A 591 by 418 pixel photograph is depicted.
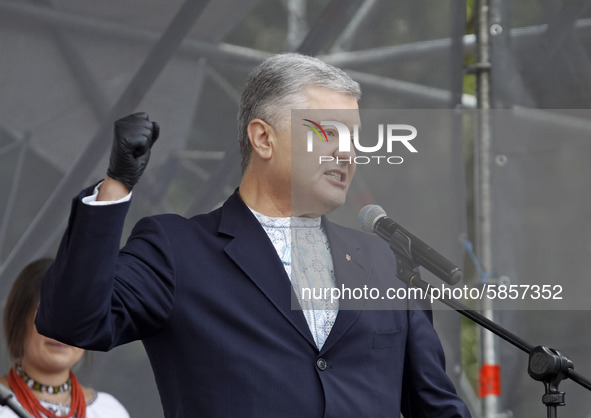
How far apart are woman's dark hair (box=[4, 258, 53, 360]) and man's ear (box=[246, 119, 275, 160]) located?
1109 mm

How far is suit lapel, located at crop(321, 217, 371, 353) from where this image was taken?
69.3 inches

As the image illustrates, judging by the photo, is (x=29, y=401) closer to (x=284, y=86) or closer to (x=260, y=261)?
(x=260, y=261)

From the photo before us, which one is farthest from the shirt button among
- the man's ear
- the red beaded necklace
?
the red beaded necklace

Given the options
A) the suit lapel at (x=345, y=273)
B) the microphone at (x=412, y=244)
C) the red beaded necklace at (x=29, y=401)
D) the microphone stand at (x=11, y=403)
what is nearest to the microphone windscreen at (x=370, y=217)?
the microphone at (x=412, y=244)

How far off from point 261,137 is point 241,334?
46cm

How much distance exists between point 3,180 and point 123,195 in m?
1.49

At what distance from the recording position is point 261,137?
1946 millimetres

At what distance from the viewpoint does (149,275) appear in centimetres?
170

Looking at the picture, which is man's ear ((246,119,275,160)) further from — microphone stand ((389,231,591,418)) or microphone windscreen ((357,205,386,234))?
microphone stand ((389,231,591,418))

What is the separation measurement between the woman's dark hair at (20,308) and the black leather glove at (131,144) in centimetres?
139

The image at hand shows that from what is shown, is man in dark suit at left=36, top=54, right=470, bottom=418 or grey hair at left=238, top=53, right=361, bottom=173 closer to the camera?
man in dark suit at left=36, top=54, right=470, bottom=418

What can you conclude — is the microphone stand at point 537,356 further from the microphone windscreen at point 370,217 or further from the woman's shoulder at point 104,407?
the woman's shoulder at point 104,407

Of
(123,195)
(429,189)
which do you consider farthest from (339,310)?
(429,189)

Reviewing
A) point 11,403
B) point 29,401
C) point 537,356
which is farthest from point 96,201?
point 29,401
